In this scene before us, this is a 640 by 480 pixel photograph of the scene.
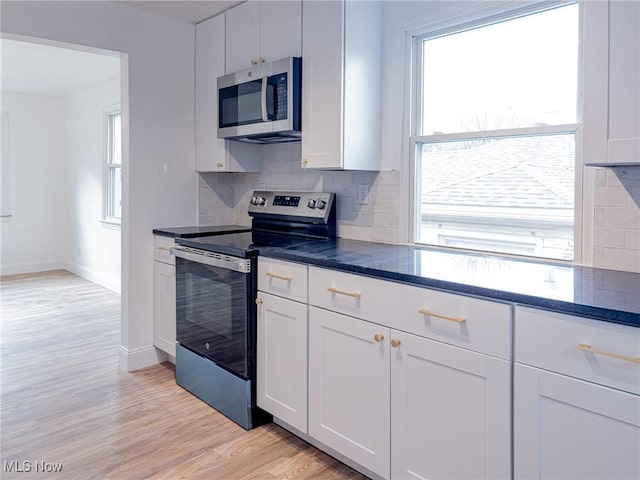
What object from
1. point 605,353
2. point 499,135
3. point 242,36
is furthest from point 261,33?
point 605,353

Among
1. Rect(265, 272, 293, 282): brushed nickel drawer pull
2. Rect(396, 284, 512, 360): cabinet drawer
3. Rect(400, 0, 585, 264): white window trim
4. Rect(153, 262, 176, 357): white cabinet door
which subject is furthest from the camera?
Rect(153, 262, 176, 357): white cabinet door

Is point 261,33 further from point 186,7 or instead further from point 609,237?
point 609,237

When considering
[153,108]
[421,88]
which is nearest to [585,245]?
[421,88]

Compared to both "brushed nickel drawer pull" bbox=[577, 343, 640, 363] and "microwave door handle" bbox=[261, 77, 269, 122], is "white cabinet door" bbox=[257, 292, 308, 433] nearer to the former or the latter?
"microwave door handle" bbox=[261, 77, 269, 122]

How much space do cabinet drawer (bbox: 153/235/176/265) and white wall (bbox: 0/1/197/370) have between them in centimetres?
5

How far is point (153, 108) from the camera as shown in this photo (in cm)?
320

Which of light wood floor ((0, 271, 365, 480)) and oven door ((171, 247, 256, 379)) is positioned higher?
oven door ((171, 247, 256, 379))

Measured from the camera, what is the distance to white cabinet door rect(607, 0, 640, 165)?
58.0 inches

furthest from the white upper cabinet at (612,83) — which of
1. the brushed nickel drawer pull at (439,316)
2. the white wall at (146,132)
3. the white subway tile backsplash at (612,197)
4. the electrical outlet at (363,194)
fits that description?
the white wall at (146,132)

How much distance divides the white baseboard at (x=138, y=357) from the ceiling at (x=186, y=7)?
7.34 feet

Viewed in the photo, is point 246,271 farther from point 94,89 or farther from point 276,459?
point 94,89

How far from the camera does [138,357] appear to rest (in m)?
3.19

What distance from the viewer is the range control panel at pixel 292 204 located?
9.16ft

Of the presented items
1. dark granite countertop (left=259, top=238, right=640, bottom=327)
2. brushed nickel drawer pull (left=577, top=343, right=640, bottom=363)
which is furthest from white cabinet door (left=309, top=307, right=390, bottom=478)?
A: brushed nickel drawer pull (left=577, top=343, right=640, bottom=363)
